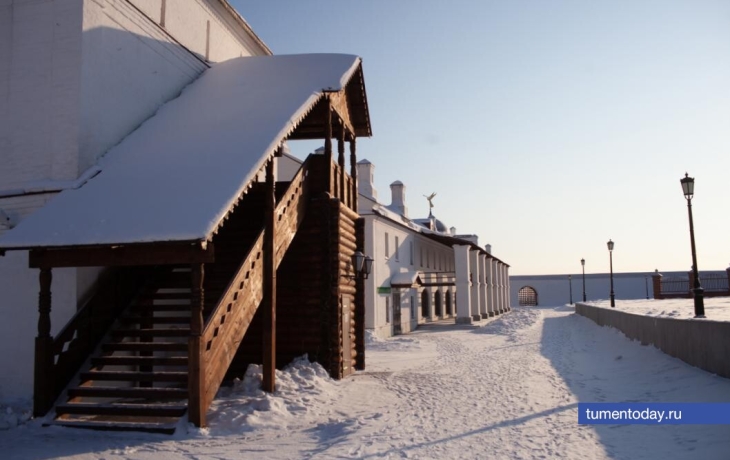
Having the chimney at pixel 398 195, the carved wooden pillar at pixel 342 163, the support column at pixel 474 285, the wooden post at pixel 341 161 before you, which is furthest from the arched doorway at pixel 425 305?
the wooden post at pixel 341 161

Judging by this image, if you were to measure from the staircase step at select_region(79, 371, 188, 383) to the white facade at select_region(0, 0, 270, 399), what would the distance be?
3.78 ft

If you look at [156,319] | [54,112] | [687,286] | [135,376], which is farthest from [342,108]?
[687,286]

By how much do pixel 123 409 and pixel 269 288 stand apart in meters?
3.22


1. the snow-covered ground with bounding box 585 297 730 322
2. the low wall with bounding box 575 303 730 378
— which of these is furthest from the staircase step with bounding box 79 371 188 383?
the snow-covered ground with bounding box 585 297 730 322

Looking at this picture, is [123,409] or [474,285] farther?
[474,285]

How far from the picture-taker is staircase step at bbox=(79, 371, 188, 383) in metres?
9.28

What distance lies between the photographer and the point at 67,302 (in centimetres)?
1005

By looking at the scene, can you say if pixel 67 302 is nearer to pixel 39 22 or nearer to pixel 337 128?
pixel 39 22

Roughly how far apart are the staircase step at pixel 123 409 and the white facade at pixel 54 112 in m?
1.62

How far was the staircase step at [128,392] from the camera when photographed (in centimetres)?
897

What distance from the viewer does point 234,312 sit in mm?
9578

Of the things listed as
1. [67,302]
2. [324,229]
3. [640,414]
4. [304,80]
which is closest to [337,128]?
[304,80]

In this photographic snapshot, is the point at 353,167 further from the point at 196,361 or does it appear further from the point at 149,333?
the point at 196,361

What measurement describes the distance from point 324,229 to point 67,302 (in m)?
5.45
